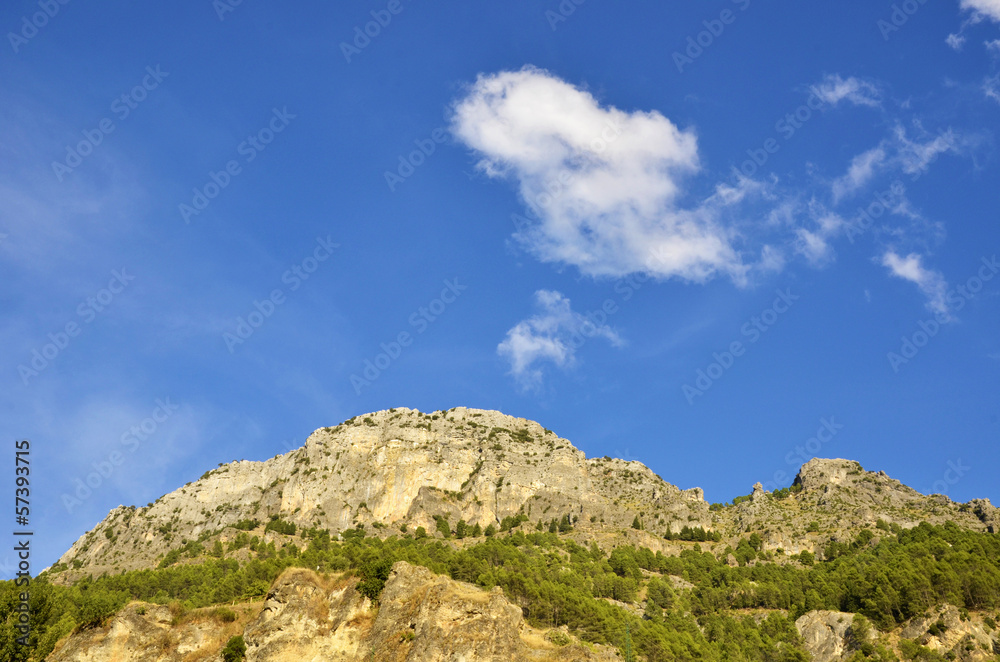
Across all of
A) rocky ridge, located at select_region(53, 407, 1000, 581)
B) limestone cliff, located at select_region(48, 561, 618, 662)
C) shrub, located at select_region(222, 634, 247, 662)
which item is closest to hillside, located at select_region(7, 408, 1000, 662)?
limestone cliff, located at select_region(48, 561, 618, 662)

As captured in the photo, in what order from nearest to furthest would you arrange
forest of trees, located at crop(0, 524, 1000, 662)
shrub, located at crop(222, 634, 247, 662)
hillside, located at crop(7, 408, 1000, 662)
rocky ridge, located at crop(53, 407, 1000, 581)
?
shrub, located at crop(222, 634, 247, 662) → hillside, located at crop(7, 408, 1000, 662) → forest of trees, located at crop(0, 524, 1000, 662) → rocky ridge, located at crop(53, 407, 1000, 581)

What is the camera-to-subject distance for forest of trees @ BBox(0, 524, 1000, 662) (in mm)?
81062

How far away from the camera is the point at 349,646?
6650 centimetres

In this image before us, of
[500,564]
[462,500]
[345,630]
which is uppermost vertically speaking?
[462,500]

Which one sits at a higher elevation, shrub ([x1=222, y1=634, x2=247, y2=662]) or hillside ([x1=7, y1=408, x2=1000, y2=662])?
hillside ([x1=7, y1=408, x2=1000, y2=662])

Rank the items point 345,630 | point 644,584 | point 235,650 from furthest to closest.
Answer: point 644,584, point 345,630, point 235,650

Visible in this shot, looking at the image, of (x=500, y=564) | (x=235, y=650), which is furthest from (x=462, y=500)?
(x=235, y=650)

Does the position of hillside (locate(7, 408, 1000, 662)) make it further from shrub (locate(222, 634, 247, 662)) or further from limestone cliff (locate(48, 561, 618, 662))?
shrub (locate(222, 634, 247, 662))

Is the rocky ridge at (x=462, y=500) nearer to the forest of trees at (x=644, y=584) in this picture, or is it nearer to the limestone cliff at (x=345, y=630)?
the forest of trees at (x=644, y=584)

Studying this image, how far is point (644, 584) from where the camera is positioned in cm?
12119

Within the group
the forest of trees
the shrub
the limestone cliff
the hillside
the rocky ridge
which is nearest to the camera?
the limestone cliff

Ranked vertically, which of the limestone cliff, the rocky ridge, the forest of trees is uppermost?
the rocky ridge

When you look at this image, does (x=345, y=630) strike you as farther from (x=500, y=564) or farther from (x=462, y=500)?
(x=462, y=500)

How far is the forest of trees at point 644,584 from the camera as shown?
81.1 metres
